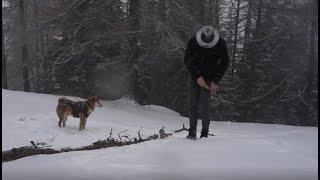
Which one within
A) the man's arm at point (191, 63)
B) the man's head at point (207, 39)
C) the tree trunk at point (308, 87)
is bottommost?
the tree trunk at point (308, 87)

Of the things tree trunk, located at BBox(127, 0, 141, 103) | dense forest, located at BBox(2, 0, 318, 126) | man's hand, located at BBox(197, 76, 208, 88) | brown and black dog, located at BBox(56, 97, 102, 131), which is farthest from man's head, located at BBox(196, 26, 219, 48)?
tree trunk, located at BBox(127, 0, 141, 103)

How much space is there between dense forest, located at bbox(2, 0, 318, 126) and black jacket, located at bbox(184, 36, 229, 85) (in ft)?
37.1

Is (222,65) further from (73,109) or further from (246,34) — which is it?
(246,34)

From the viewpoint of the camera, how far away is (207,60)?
7930mm

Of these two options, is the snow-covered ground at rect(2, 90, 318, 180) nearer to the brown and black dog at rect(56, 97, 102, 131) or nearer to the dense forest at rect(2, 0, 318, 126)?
the brown and black dog at rect(56, 97, 102, 131)

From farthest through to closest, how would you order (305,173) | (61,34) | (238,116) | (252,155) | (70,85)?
(238,116) → (70,85) → (61,34) → (252,155) → (305,173)

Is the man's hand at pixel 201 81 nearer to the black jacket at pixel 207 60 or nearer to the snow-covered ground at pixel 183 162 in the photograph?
the black jacket at pixel 207 60

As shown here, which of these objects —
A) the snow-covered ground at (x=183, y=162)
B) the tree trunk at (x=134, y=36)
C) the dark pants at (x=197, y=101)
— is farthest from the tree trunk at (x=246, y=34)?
the snow-covered ground at (x=183, y=162)

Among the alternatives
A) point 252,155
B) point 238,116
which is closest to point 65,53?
point 238,116

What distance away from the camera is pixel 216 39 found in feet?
25.7

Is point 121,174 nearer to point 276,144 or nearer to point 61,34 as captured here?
point 276,144

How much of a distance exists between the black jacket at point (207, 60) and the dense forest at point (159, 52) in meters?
11.3

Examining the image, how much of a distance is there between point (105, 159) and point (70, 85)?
786 inches

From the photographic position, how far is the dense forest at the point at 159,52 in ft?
68.5
